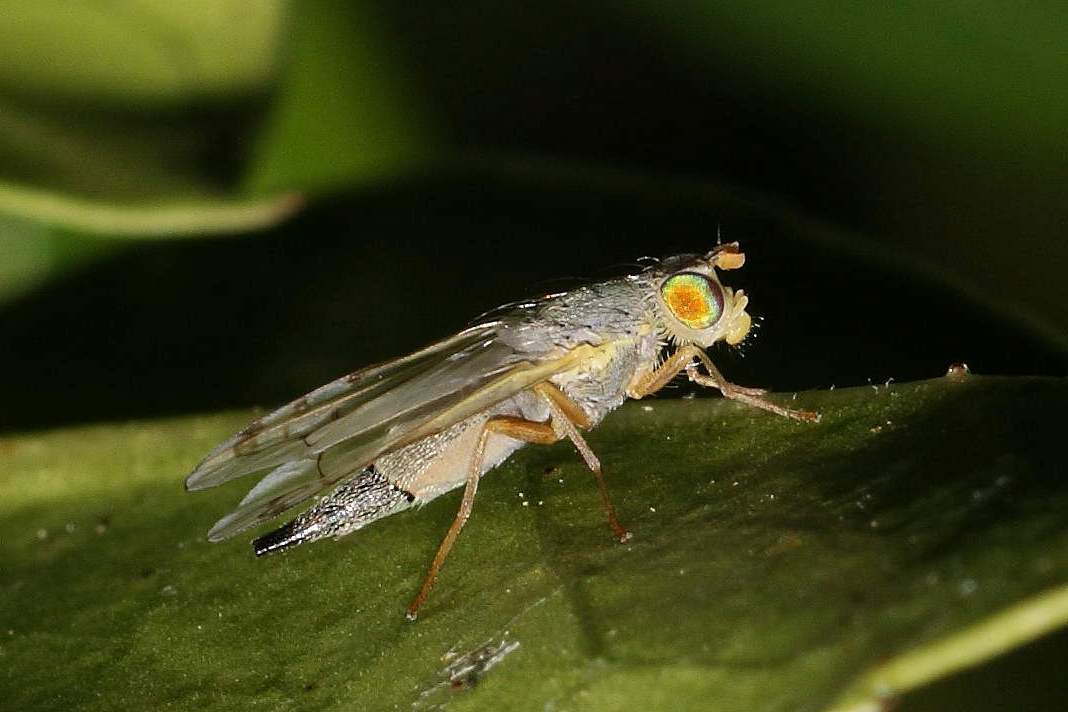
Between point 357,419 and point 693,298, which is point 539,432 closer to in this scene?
point 357,419

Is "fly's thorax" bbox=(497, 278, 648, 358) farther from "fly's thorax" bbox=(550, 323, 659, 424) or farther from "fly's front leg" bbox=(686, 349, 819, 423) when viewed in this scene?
"fly's front leg" bbox=(686, 349, 819, 423)

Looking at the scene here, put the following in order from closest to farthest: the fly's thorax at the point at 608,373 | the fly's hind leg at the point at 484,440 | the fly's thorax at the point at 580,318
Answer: the fly's hind leg at the point at 484,440 < the fly's thorax at the point at 608,373 < the fly's thorax at the point at 580,318

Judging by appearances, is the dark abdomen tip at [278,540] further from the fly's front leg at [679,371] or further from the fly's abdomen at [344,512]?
the fly's front leg at [679,371]

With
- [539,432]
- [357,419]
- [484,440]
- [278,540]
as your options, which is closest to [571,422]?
[539,432]

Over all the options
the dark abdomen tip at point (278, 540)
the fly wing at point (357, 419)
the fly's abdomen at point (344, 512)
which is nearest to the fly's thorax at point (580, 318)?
the fly wing at point (357, 419)

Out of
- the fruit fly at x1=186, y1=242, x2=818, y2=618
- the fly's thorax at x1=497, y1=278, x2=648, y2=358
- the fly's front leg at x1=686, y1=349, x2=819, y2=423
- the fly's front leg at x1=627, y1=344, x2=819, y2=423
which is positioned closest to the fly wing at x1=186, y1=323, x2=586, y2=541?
the fruit fly at x1=186, y1=242, x2=818, y2=618

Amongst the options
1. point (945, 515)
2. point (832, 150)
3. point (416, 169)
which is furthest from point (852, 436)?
point (416, 169)
